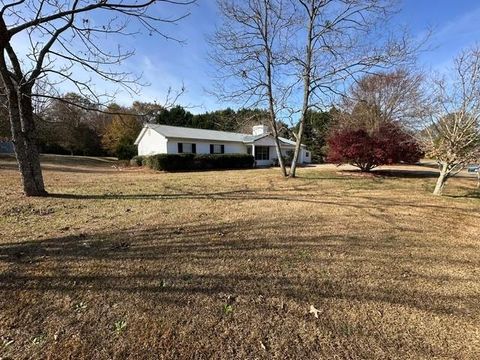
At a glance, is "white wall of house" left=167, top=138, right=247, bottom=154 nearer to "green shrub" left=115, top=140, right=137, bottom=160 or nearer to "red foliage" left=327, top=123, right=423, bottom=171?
"green shrub" left=115, top=140, right=137, bottom=160

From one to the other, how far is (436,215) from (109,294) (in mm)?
7184

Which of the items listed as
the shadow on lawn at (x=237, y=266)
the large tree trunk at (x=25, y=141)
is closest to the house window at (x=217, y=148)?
the large tree trunk at (x=25, y=141)

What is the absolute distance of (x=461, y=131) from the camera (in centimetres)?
920

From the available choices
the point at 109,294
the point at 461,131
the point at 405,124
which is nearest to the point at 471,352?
the point at 109,294

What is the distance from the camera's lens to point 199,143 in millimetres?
25250

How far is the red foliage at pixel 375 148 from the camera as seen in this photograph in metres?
16.9

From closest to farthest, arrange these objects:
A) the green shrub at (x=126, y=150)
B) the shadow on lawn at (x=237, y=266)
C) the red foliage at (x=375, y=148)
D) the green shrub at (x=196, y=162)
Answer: the shadow on lawn at (x=237, y=266) → the red foliage at (x=375, y=148) → the green shrub at (x=196, y=162) → the green shrub at (x=126, y=150)

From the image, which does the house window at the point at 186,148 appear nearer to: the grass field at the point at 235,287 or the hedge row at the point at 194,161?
the hedge row at the point at 194,161

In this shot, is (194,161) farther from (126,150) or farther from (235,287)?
(235,287)

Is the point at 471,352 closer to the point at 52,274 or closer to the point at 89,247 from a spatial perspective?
the point at 52,274

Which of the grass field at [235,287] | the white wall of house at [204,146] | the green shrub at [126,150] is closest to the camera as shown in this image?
the grass field at [235,287]

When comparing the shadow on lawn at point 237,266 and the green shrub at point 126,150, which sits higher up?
the green shrub at point 126,150

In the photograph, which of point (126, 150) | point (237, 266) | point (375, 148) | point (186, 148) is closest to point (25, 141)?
point (237, 266)

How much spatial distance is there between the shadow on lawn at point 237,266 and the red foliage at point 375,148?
13.4 meters
